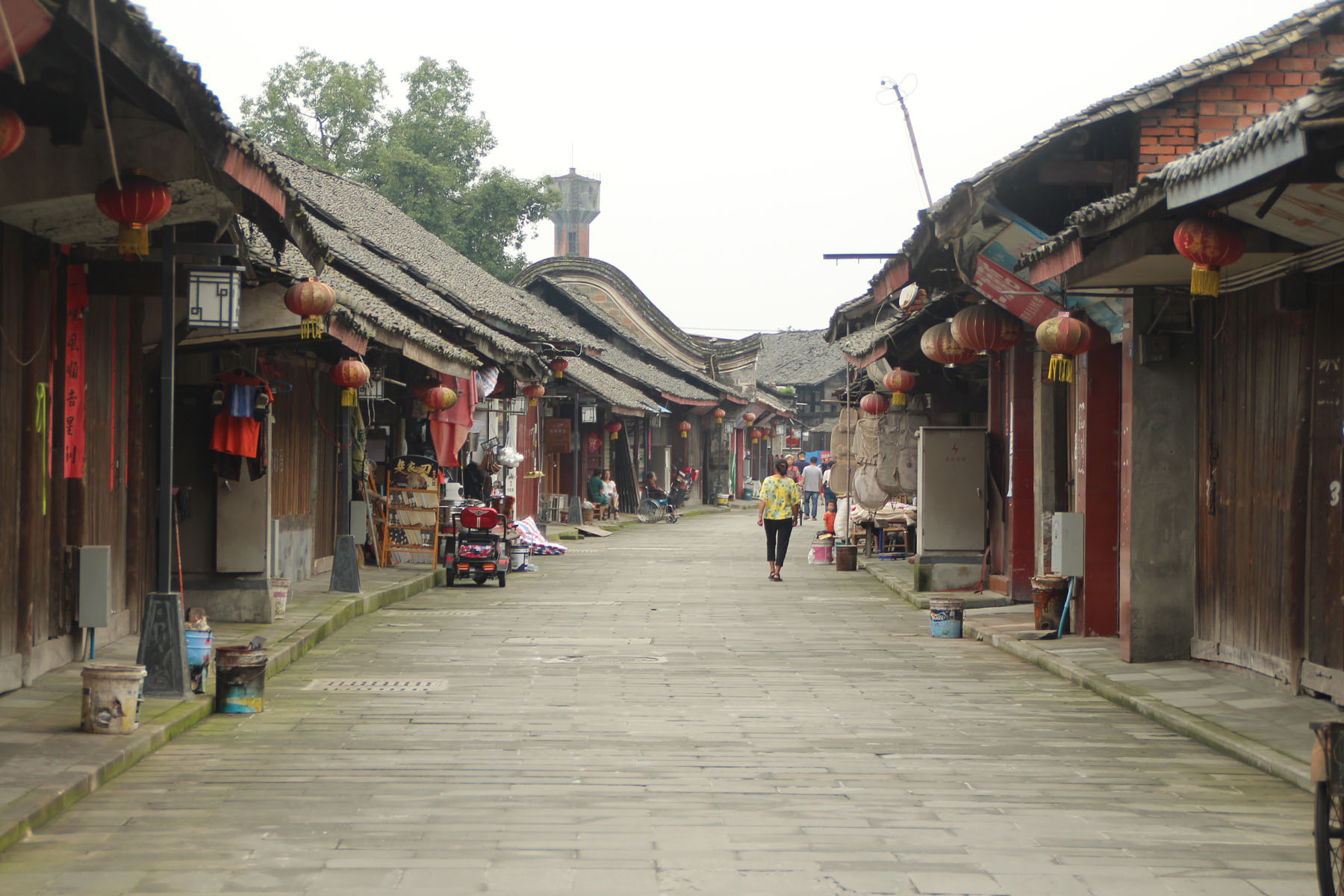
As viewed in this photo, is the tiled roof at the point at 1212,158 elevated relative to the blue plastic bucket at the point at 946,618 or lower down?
elevated

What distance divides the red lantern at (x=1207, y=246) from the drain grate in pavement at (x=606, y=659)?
5.65m

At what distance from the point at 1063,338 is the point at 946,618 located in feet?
11.7

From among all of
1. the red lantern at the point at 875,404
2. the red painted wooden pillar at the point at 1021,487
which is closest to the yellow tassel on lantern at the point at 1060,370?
the red painted wooden pillar at the point at 1021,487

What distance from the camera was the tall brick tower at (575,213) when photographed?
86.2 metres

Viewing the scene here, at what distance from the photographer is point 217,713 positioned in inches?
365

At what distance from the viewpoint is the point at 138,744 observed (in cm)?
771

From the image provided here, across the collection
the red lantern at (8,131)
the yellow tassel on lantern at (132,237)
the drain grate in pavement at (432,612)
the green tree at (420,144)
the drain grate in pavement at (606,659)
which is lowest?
the drain grate in pavement at (432,612)

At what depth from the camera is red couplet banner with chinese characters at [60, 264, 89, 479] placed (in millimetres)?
10367

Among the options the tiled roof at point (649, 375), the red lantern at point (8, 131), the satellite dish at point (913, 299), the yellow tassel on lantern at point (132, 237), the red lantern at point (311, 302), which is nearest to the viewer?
the red lantern at point (8, 131)

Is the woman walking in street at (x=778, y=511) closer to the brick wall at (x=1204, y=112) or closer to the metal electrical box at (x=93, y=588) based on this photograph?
the brick wall at (x=1204, y=112)

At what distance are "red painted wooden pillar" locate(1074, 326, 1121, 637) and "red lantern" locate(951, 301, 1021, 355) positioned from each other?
1.23 m

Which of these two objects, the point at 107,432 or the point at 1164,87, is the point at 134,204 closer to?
the point at 107,432

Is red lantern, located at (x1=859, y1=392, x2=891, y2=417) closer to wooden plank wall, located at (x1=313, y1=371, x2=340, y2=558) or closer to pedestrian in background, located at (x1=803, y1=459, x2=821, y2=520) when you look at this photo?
wooden plank wall, located at (x1=313, y1=371, x2=340, y2=558)

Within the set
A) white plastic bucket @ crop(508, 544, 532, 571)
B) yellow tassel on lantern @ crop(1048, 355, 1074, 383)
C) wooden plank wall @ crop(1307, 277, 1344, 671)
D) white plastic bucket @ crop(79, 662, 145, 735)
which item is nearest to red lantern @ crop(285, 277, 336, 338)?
white plastic bucket @ crop(79, 662, 145, 735)
